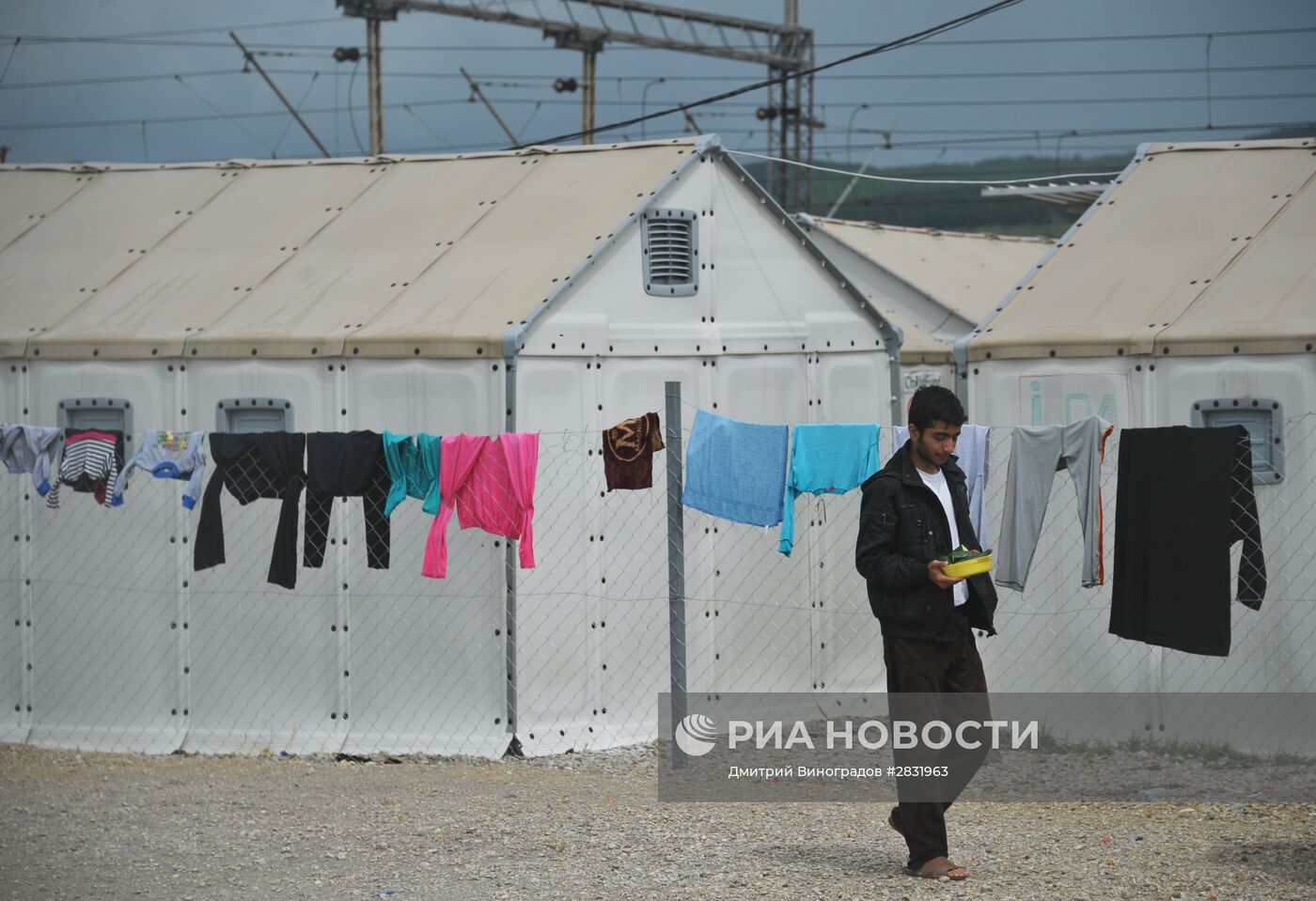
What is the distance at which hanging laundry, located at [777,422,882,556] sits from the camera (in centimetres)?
862

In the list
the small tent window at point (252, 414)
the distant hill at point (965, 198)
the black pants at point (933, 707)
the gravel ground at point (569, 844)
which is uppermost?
the distant hill at point (965, 198)

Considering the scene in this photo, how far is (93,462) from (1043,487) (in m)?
5.72

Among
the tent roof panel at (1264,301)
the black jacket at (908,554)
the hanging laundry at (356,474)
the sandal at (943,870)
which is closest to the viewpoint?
the black jacket at (908,554)

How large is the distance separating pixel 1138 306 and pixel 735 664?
3387 mm

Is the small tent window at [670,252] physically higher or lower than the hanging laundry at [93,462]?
higher

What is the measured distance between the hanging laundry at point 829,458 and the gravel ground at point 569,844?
5.68ft

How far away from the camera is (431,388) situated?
9914 mm

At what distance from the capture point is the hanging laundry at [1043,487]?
8172mm

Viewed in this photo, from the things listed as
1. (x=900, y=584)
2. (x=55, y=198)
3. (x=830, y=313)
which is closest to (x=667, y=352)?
(x=830, y=313)

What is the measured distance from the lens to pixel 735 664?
1027cm

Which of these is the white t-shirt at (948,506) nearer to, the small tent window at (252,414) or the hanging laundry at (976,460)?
the hanging laundry at (976,460)

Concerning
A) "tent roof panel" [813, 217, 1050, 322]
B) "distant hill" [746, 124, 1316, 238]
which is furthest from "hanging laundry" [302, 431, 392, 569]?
"distant hill" [746, 124, 1316, 238]

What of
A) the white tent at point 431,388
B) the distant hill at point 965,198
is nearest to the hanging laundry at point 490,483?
the white tent at point 431,388

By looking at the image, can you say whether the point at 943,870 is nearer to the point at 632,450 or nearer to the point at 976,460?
the point at 976,460
